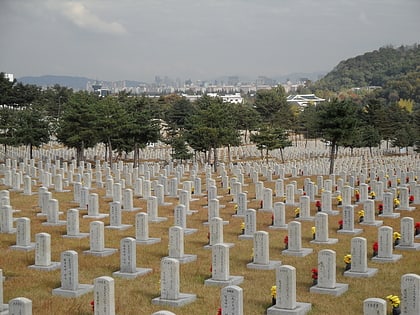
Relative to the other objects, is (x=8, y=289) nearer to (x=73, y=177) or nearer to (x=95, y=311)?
(x=95, y=311)

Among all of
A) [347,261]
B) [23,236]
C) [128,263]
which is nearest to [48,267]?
[128,263]

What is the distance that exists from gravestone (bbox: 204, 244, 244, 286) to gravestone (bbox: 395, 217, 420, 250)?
16.4ft

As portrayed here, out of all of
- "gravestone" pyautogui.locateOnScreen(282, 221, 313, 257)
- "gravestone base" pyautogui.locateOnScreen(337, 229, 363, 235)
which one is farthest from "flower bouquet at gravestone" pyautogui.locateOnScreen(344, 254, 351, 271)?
"gravestone base" pyautogui.locateOnScreen(337, 229, 363, 235)

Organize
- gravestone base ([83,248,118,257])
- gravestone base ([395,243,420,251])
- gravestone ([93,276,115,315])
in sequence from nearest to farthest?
gravestone ([93,276,115,315]) < gravestone base ([83,248,118,257]) < gravestone base ([395,243,420,251])

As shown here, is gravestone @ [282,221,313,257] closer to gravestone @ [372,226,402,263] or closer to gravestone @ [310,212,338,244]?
gravestone @ [310,212,338,244]

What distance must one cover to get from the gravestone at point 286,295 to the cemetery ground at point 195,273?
25cm

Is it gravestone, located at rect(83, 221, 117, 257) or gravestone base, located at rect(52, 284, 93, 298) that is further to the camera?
gravestone, located at rect(83, 221, 117, 257)

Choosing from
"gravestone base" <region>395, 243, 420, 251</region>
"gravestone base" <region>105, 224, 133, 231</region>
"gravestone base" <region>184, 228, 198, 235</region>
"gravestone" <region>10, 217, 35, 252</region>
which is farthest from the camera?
"gravestone base" <region>105, 224, 133, 231</region>

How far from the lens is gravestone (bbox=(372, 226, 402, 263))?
Result: 13648mm

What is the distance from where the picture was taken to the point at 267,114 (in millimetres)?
72125

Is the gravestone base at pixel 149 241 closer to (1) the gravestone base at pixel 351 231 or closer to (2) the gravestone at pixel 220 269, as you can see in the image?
(2) the gravestone at pixel 220 269

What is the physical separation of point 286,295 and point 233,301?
134 centimetres

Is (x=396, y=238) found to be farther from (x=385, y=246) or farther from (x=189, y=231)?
(x=189, y=231)

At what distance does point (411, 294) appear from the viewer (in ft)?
31.8
